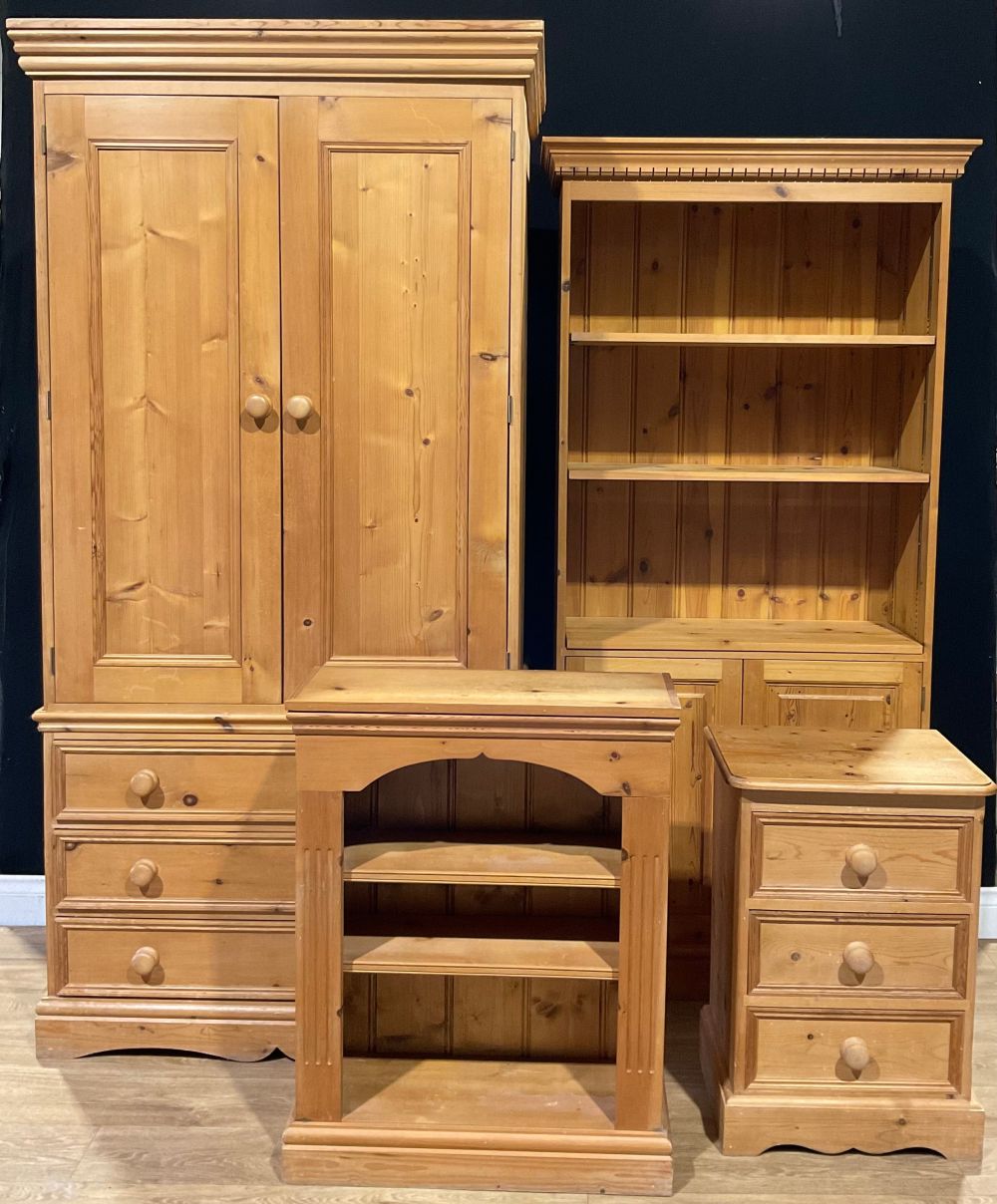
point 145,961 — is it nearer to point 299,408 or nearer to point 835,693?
point 299,408

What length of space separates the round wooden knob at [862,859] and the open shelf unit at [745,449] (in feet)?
2.36

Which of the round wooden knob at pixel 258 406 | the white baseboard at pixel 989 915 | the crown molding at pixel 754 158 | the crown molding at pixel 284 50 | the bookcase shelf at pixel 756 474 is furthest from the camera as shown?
the white baseboard at pixel 989 915

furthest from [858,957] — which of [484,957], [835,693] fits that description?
[835,693]

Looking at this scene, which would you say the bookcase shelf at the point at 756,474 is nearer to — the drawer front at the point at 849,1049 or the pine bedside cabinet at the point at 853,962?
the pine bedside cabinet at the point at 853,962

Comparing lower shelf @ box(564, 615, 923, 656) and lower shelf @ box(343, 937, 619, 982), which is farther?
lower shelf @ box(564, 615, 923, 656)

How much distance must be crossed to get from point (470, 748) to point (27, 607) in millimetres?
1704

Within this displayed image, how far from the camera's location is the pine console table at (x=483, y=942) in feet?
7.62

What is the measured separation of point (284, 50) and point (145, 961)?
1.86 metres

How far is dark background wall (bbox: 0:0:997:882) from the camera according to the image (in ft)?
11.0

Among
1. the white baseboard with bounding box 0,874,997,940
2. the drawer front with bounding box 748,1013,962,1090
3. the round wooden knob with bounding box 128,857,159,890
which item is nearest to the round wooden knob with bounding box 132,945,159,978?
the round wooden knob with bounding box 128,857,159,890

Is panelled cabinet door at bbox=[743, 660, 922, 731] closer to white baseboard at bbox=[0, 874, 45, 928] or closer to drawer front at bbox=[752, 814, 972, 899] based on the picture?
drawer front at bbox=[752, 814, 972, 899]

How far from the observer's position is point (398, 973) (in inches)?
102

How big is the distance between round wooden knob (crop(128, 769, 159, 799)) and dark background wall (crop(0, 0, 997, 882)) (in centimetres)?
107

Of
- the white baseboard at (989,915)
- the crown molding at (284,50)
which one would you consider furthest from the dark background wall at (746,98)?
the white baseboard at (989,915)
